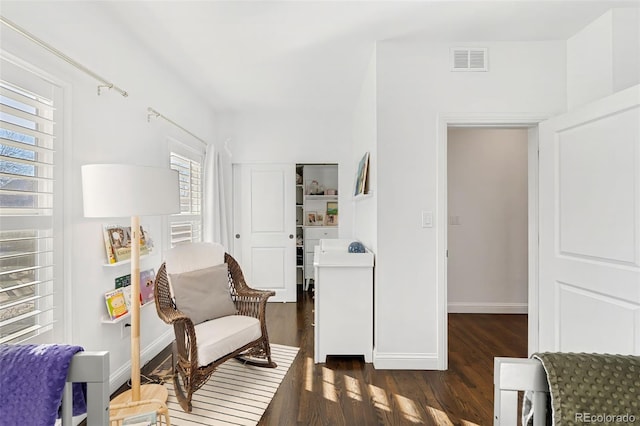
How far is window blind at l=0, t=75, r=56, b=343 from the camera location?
161 centimetres

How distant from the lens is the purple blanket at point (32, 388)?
85 cm

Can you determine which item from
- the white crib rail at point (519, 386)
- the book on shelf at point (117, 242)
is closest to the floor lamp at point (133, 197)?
the book on shelf at point (117, 242)

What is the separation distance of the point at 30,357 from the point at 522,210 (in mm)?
4549

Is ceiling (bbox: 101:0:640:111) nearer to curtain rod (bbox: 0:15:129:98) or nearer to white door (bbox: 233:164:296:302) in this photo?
curtain rod (bbox: 0:15:129:98)

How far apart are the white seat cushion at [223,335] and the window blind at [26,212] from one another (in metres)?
0.83

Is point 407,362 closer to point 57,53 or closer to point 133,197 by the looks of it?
point 133,197

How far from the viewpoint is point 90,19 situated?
2.14 metres

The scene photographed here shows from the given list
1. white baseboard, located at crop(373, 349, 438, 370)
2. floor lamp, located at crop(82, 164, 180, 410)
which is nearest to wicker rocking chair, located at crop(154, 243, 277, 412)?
floor lamp, located at crop(82, 164, 180, 410)

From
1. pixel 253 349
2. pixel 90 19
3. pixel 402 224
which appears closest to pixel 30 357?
pixel 253 349

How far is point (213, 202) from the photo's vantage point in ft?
13.4

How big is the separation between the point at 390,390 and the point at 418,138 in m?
1.84

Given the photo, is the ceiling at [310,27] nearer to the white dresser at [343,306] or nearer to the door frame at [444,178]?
the door frame at [444,178]

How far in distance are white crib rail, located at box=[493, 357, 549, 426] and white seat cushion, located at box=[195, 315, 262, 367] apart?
5.80ft

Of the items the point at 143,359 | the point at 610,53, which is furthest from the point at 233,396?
the point at 610,53
